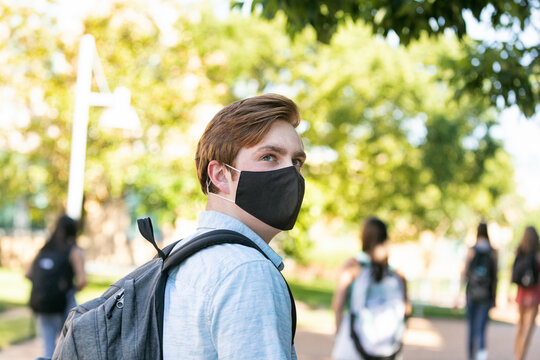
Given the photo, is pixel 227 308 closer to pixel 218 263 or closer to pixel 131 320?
pixel 218 263

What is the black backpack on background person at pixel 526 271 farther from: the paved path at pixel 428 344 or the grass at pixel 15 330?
the grass at pixel 15 330

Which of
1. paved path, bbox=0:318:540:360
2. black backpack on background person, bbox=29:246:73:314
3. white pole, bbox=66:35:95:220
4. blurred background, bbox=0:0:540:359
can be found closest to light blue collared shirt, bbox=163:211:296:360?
black backpack on background person, bbox=29:246:73:314

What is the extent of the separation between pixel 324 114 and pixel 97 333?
54.7 feet

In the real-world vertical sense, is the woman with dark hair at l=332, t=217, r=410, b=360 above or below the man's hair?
below

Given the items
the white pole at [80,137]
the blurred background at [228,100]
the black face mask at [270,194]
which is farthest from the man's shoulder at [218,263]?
the blurred background at [228,100]

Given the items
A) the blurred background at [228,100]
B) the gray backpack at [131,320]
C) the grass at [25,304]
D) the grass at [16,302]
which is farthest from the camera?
the blurred background at [228,100]

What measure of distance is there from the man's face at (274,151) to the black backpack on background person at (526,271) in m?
8.33

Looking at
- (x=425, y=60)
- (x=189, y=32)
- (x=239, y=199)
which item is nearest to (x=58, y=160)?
(x=189, y=32)

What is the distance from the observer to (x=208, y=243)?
1.60 metres

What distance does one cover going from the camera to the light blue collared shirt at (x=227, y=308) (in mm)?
1427

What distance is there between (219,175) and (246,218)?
15cm

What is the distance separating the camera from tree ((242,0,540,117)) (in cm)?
512

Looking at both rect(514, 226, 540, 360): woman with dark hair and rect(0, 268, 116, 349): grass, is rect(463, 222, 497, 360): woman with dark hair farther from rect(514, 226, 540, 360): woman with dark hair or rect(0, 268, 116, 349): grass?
rect(0, 268, 116, 349): grass

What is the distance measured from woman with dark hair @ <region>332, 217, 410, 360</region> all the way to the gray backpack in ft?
12.3
